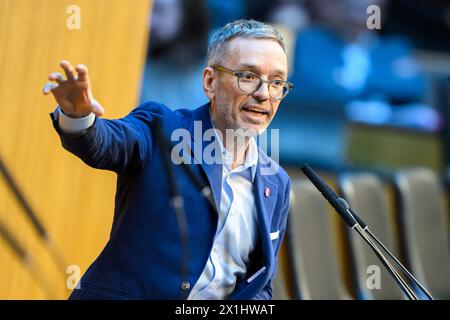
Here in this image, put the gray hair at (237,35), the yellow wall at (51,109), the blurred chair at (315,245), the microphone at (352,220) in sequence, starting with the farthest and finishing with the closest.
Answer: the blurred chair at (315,245), the yellow wall at (51,109), the gray hair at (237,35), the microphone at (352,220)

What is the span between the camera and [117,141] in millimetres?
2082

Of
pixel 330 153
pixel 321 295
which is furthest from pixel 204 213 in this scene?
pixel 330 153

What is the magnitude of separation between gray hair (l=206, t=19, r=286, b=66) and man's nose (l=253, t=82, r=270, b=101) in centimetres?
13

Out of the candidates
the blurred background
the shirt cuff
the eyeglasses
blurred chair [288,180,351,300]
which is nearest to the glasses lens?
the eyeglasses

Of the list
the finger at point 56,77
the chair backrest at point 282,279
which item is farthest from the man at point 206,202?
the chair backrest at point 282,279

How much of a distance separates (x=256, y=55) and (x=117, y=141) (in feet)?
1.45

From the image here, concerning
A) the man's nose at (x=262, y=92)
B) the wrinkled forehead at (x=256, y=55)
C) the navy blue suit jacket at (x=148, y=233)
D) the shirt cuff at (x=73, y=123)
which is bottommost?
the navy blue suit jacket at (x=148, y=233)

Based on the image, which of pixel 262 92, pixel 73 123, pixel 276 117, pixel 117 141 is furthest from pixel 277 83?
pixel 276 117

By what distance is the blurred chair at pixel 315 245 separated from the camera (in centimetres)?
405

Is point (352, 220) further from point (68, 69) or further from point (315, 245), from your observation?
point (315, 245)

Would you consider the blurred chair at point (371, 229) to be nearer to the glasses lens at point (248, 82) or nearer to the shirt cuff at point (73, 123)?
the glasses lens at point (248, 82)

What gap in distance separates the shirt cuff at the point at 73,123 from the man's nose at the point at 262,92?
0.49 meters
